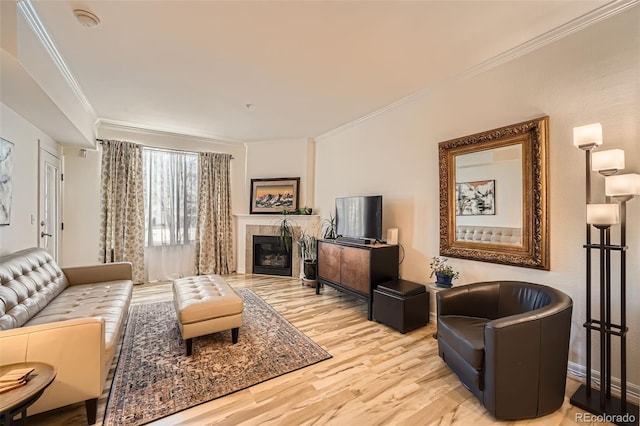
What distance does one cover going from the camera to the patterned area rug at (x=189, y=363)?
1.92m

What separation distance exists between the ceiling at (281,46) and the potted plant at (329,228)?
→ 1.96m

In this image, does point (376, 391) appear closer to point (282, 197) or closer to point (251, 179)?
point (282, 197)

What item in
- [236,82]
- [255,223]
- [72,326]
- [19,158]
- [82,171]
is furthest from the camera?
[255,223]

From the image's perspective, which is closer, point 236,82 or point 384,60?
point 384,60

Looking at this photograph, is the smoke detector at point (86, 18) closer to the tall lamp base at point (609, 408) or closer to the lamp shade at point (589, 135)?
the lamp shade at point (589, 135)

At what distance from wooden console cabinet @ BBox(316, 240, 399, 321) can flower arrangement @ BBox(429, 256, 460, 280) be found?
19.5 inches

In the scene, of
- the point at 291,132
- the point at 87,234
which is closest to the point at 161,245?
the point at 87,234

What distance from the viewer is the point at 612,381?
206 centimetres

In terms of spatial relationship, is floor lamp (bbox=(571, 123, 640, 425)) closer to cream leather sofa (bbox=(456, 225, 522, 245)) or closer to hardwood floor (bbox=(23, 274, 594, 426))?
hardwood floor (bbox=(23, 274, 594, 426))

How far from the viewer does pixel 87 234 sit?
14.8 feet

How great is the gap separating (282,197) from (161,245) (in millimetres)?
2452

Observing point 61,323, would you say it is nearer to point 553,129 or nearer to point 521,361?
point 521,361

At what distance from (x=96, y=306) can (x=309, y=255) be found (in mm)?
3356

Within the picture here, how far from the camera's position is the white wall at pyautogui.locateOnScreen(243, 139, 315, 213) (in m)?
5.64
